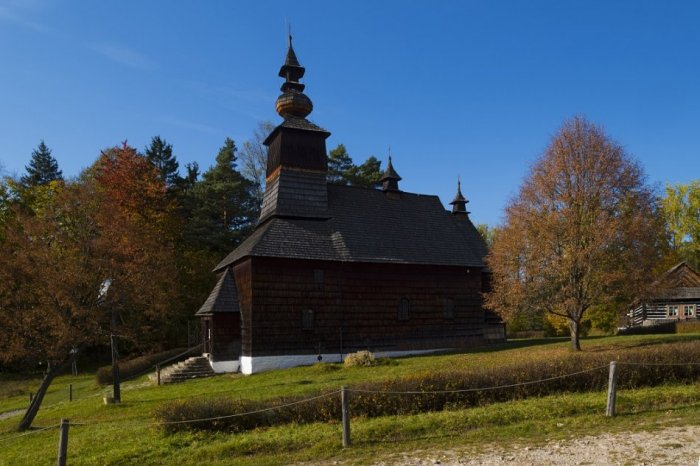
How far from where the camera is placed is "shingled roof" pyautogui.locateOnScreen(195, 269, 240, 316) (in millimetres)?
26797

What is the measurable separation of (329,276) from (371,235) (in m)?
3.77

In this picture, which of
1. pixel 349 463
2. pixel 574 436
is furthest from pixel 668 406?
pixel 349 463

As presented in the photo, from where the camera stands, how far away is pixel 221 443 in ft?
37.0

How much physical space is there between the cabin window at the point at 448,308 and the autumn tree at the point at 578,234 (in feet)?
24.0

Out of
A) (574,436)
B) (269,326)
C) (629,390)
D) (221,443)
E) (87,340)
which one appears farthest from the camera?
(269,326)

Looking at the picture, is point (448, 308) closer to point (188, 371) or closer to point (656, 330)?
point (188, 371)

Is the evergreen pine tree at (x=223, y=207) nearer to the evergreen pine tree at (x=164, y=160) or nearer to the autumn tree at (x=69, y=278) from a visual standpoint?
the evergreen pine tree at (x=164, y=160)

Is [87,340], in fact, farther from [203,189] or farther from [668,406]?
[203,189]

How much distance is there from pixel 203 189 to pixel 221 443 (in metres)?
37.5

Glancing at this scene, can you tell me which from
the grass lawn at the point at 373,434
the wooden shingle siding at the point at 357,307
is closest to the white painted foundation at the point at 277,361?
the wooden shingle siding at the point at 357,307

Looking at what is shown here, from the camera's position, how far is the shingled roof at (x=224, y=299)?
2680cm

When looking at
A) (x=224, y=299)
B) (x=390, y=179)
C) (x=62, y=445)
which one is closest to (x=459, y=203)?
(x=390, y=179)

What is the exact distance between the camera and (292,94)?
30.9 metres

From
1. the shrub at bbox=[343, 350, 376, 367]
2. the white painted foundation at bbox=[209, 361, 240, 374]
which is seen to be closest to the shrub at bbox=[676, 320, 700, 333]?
the shrub at bbox=[343, 350, 376, 367]
